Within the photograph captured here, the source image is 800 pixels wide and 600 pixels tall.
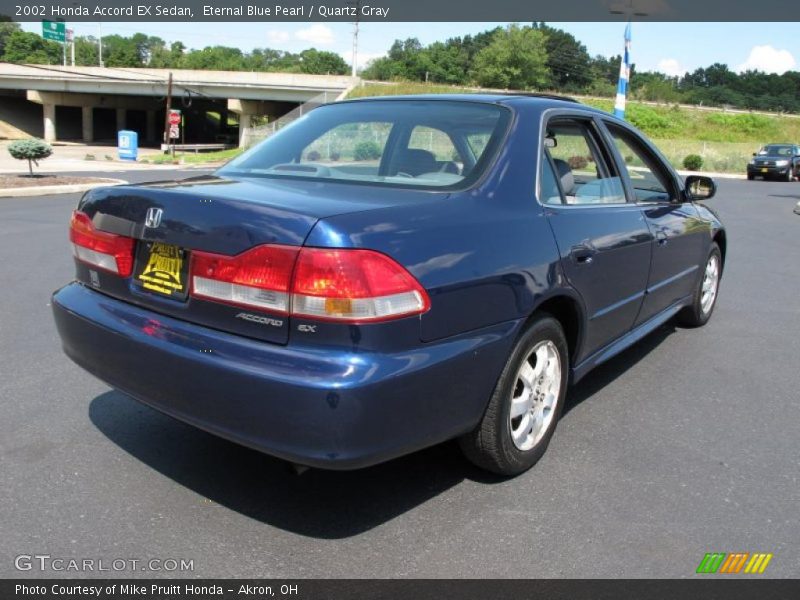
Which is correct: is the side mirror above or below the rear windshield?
below

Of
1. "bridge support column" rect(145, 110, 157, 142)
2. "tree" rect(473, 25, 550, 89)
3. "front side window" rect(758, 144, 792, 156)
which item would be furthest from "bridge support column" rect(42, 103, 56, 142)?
"tree" rect(473, 25, 550, 89)

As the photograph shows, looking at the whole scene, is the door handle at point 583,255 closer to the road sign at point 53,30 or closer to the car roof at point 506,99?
the car roof at point 506,99

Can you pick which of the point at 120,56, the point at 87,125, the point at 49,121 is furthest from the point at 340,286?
the point at 120,56

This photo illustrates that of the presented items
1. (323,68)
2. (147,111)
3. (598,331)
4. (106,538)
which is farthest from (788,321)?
(323,68)

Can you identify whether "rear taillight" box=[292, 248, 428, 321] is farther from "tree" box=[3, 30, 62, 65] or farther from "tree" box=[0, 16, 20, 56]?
"tree" box=[0, 16, 20, 56]

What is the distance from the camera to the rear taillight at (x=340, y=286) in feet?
7.76

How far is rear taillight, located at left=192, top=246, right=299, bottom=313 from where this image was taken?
242 centimetres

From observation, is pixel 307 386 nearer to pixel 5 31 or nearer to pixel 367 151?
pixel 367 151

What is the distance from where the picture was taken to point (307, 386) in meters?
2.34

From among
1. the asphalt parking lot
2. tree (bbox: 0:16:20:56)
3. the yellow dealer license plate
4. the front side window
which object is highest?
tree (bbox: 0:16:20:56)

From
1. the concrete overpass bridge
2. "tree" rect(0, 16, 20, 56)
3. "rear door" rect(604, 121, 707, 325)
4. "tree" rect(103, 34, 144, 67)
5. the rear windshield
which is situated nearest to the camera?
the rear windshield

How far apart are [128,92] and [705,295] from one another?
211 ft

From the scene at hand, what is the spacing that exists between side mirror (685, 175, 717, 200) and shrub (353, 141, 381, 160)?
8.60 feet
